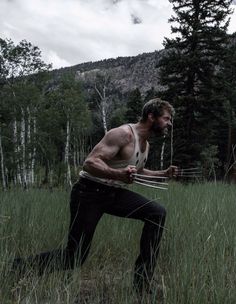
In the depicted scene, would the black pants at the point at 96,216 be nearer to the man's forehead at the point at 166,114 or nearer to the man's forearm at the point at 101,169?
the man's forearm at the point at 101,169

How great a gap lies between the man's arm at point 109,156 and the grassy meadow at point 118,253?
2.13 ft

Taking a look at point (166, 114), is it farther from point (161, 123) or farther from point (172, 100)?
point (172, 100)

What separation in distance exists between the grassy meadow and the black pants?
0.46 ft

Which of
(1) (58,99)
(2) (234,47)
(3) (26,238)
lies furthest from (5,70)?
(3) (26,238)

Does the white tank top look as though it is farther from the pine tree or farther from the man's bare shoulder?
the pine tree

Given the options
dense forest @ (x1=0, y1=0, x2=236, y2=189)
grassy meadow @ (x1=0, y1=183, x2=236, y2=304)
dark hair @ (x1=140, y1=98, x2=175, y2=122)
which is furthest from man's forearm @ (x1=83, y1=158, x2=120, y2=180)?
dense forest @ (x1=0, y1=0, x2=236, y2=189)

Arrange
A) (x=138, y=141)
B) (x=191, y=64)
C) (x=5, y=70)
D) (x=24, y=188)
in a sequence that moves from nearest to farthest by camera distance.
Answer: (x=138, y=141) < (x=24, y=188) < (x=191, y=64) < (x=5, y=70)

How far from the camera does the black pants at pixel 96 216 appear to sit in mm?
3561

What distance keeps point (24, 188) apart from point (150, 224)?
10.7 ft

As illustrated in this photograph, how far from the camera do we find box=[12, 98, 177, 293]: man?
11.5 ft

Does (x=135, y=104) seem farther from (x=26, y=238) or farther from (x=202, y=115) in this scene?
(x=26, y=238)

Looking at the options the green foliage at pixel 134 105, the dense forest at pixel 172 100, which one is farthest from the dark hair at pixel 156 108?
the green foliage at pixel 134 105

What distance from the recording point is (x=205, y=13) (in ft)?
74.8

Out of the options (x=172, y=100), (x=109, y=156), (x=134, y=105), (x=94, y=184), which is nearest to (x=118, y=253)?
(x=94, y=184)
